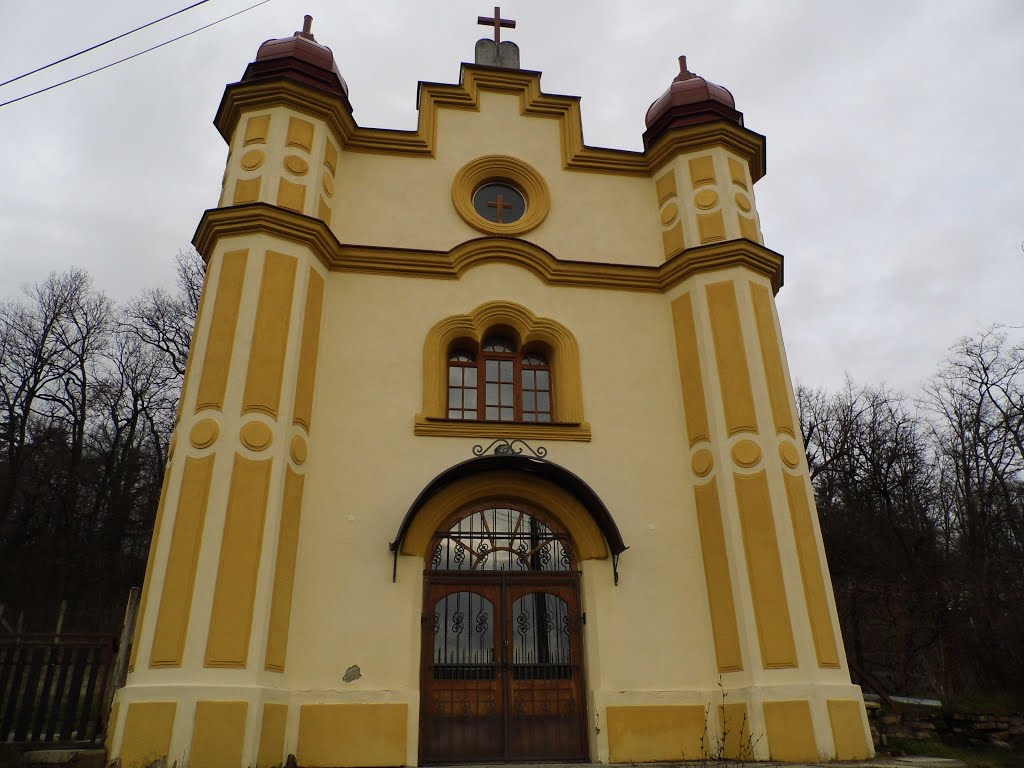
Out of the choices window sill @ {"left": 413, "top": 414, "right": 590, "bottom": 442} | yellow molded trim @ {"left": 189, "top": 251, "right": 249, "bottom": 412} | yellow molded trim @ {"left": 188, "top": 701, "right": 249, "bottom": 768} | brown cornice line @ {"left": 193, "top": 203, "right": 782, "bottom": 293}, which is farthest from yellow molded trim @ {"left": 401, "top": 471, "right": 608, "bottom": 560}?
brown cornice line @ {"left": 193, "top": 203, "right": 782, "bottom": 293}

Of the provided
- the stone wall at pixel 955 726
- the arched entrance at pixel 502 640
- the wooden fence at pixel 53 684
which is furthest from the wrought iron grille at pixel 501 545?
the stone wall at pixel 955 726

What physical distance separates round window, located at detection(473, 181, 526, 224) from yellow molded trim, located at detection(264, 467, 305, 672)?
16.8ft

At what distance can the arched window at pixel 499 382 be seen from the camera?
35.0 feet

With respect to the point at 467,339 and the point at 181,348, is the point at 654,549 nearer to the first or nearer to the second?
the point at 467,339

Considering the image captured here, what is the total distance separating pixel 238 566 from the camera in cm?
820

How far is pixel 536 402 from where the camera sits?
10.8m

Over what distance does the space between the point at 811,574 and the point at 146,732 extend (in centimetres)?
712

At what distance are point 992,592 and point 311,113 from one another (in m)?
15.8

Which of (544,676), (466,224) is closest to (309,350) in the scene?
(466,224)

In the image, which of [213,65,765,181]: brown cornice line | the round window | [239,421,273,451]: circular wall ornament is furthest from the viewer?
the round window

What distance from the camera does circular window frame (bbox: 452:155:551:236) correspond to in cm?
1176

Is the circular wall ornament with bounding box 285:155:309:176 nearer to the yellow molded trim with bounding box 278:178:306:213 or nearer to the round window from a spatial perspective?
the yellow molded trim with bounding box 278:178:306:213

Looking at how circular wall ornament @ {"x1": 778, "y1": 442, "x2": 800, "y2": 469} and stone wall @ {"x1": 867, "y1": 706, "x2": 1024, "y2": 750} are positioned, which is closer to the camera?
circular wall ornament @ {"x1": 778, "y1": 442, "x2": 800, "y2": 469}

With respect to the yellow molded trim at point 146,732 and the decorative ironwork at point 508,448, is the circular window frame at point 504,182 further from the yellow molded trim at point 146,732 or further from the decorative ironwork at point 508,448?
the yellow molded trim at point 146,732
